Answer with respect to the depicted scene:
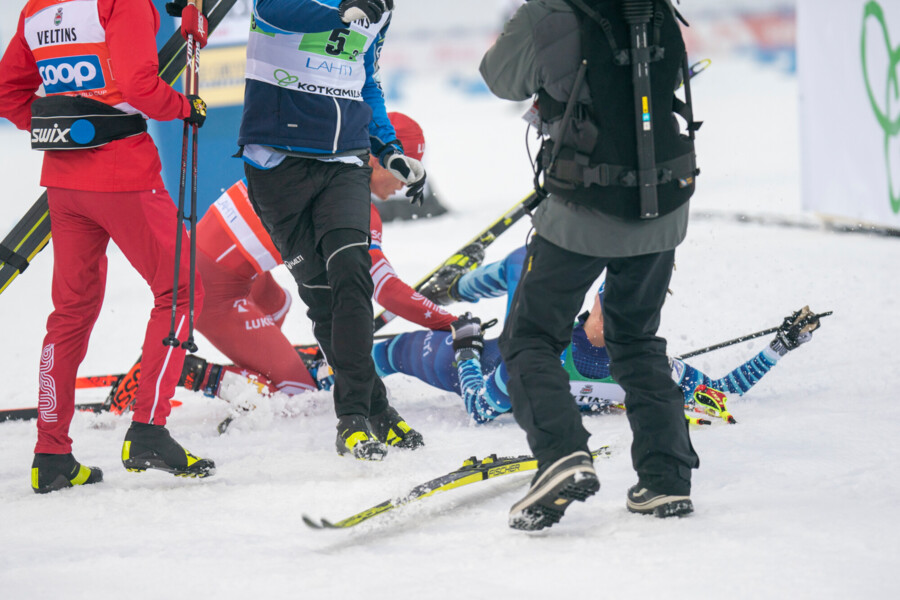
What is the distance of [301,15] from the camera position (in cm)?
265

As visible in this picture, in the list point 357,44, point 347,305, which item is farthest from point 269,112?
point 347,305

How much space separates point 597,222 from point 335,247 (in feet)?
3.42

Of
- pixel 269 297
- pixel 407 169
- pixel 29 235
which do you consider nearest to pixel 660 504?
pixel 407 169

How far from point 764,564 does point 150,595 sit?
1178mm

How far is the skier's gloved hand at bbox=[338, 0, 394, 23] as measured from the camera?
251cm

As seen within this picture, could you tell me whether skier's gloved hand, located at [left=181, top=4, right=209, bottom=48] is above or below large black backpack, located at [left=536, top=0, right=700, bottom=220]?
above

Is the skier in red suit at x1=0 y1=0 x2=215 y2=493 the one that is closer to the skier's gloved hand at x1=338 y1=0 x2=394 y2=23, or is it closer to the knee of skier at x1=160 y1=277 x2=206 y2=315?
the knee of skier at x1=160 y1=277 x2=206 y2=315

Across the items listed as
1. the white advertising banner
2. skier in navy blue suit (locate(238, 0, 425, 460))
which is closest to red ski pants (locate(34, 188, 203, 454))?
skier in navy blue suit (locate(238, 0, 425, 460))

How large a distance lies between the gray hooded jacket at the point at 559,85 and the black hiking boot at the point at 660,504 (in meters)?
0.55

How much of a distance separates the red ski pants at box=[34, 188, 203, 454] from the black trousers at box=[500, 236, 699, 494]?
1064 mm

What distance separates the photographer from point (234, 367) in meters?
3.62

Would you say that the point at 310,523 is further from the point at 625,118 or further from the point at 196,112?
the point at 196,112

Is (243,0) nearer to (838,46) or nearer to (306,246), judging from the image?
(838,46)

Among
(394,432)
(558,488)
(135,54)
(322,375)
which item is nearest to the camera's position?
(558,488)
